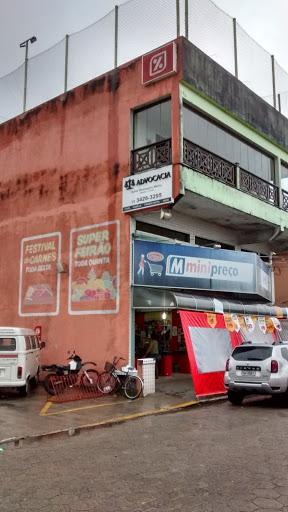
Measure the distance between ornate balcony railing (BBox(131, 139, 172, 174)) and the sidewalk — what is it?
6.92 m

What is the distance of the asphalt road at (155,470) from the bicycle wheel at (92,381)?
435 cm

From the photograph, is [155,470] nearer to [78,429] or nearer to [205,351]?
[78,429]

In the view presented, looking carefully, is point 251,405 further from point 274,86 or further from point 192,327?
point 274,86

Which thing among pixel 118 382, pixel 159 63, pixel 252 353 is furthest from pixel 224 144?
pixel 118 382

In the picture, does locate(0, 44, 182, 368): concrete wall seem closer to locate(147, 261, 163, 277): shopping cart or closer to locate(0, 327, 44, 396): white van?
locate(147, 261, 163, 277): shopping cart

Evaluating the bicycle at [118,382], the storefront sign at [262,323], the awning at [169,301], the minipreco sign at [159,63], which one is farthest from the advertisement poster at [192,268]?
the minipreco sign at [159,63]

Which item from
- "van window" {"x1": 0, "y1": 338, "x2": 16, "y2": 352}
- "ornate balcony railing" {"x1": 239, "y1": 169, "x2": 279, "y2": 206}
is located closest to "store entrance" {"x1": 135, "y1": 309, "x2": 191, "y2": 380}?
"ornate balcony railing" {"x1": 239, "y1": 169, "x2": 279, "y2": 206}

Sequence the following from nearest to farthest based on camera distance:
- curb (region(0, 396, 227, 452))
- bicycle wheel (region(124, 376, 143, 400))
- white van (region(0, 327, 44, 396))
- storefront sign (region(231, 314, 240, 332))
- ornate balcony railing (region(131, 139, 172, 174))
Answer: curb (region(0, 396, 227, 452)) < white van (region(0, 327, 44, 396)) < bicycle wheel (region(124, 376, 143, 400)) < ornate balcony railing (region(131, 139, 172, 174)) < storefront sign (region(231, 314, 240, 332))

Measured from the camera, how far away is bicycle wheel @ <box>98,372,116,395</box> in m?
13.2

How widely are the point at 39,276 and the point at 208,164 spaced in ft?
24.0

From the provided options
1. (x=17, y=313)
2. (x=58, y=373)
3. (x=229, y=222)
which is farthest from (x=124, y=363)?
(x=229, y=222)

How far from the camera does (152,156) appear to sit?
14250 millimetres

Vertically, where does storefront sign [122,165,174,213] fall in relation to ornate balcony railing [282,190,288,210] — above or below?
below

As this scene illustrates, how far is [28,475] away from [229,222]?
13.5 metres
